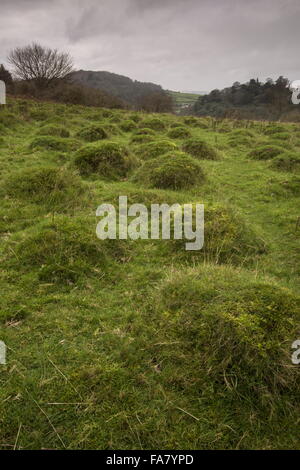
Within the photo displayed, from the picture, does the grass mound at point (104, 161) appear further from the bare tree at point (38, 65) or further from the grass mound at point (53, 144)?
the bare tree at point (38, 65)

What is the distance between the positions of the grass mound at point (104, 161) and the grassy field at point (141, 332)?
7.51ft

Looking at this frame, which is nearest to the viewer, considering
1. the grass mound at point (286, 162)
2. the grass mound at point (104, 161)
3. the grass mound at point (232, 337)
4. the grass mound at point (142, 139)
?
the grass mound at point (232, 337)

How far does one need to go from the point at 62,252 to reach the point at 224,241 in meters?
2.65

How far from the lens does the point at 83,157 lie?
9922 millimetres

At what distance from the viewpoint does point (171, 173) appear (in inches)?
352

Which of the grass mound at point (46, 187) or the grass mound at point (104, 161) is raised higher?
the grass mound at point (104, 161)

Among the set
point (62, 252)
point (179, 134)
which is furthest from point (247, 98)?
point (62, 252)

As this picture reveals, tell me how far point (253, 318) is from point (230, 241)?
2352 mm

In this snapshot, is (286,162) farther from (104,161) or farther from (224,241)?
(224,241)

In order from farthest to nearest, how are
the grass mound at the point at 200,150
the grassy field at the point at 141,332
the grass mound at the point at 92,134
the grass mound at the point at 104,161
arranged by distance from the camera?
the grass mound at the point at 92,134
the grass mound at the point at 200,150
the grass mound at the point at 104,161
the grassy field at the point at 141,332

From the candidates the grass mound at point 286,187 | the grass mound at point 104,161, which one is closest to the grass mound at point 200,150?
Answer: the grass mound at point 104,161

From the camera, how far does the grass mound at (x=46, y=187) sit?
7195mm

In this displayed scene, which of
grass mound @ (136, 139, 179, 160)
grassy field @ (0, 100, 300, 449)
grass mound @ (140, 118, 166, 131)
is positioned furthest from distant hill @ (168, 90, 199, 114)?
grassy field @ (0, 100, 300, 449)
